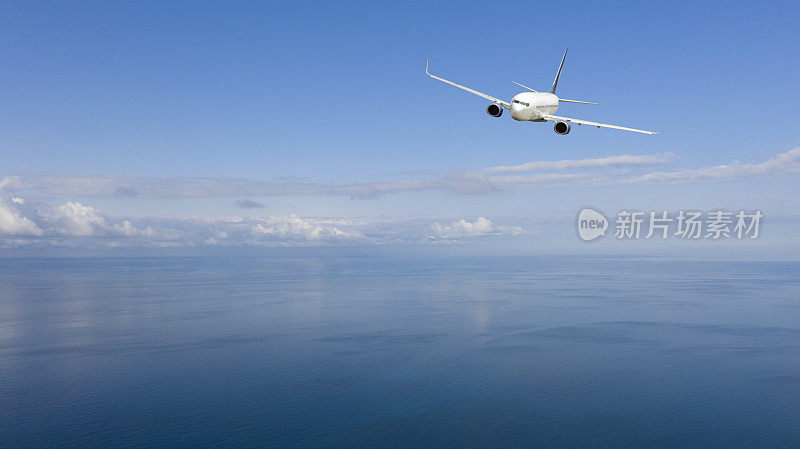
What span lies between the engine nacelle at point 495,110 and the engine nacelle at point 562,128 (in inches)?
89.1

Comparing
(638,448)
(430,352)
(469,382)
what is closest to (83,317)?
(430,352)

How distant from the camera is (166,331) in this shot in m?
145

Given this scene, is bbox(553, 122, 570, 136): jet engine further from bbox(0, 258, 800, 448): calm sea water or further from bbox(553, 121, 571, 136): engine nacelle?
bbox(0, 258, 800, 448): calm sea water

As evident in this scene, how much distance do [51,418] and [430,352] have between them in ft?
249

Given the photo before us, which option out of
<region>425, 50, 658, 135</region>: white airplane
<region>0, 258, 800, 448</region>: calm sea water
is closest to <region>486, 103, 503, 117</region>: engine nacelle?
<region>425, 50, 658, 135</region>: white airplane

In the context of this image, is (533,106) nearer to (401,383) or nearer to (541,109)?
(541,109)

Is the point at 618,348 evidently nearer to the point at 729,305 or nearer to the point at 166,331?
the point at 729,305

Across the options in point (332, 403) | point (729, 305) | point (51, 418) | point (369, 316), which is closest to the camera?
point (51, 418)

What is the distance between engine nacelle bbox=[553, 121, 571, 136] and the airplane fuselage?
598mm

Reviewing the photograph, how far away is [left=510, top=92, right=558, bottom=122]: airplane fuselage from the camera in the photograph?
17031 mm

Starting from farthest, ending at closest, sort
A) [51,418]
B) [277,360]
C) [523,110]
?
[277,360] < [51,418] < [523,110]

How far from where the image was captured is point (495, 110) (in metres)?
19.0

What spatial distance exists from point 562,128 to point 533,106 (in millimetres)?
1502

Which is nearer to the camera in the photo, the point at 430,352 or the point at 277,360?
the point at 277,360
